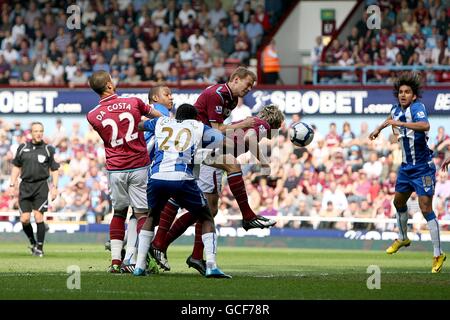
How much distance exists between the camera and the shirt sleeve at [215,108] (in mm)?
14242

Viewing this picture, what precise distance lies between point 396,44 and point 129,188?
15861mm

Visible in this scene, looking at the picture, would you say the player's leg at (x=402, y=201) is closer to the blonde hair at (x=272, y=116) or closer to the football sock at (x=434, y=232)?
the football sock at (x=434, y=232)

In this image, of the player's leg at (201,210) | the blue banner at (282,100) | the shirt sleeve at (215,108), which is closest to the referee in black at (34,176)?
the shirt sleeve at (215,108)

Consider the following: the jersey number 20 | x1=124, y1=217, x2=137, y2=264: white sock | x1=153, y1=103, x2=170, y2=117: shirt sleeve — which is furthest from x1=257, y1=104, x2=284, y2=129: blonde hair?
x1=124, y1=217, x2=137, y2=264: white sock

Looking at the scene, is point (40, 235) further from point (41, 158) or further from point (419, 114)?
point (419, 114)

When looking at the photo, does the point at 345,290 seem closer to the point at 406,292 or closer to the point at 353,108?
the point at 406,292

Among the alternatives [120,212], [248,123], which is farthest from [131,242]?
[248,123]

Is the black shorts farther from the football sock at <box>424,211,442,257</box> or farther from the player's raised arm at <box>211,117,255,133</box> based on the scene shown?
the football sock at <box>424,211,442,257</box>

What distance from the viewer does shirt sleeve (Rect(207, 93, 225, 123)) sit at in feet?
46.7

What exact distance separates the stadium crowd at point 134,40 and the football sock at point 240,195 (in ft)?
51.2

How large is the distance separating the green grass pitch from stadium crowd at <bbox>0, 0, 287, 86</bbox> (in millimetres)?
11998
